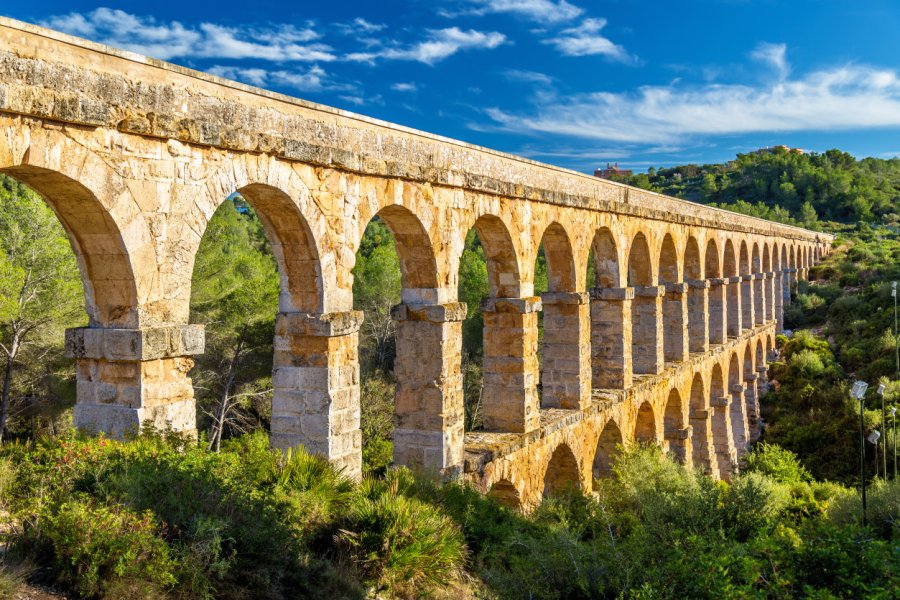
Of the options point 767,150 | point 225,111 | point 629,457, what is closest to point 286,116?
point 225,111

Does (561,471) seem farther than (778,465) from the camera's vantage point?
No

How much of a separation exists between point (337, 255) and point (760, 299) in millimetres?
22333

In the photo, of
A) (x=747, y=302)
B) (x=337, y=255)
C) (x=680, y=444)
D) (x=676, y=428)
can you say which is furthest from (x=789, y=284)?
(x=337, y=255)

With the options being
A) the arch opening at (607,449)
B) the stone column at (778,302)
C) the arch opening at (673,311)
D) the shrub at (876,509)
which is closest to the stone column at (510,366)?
the arch opening at (607,449)

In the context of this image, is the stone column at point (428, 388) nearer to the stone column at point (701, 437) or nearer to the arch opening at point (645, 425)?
the arch opening at point (645, 425)

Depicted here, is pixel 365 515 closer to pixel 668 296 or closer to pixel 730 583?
pixel 730 583

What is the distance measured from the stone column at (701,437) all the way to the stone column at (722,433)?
1.68 m

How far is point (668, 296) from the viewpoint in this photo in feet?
53.0

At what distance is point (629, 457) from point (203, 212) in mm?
8039

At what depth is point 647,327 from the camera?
47.5ft

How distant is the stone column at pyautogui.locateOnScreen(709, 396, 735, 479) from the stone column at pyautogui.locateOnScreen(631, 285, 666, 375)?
17.5 ft

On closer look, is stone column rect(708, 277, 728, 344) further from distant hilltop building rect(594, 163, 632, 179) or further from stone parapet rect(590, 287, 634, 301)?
distant hilltop building rect(594, 163, 632, 179)

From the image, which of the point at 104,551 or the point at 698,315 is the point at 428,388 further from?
the point at 698,315

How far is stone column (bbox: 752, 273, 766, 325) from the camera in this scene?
83.1ft
